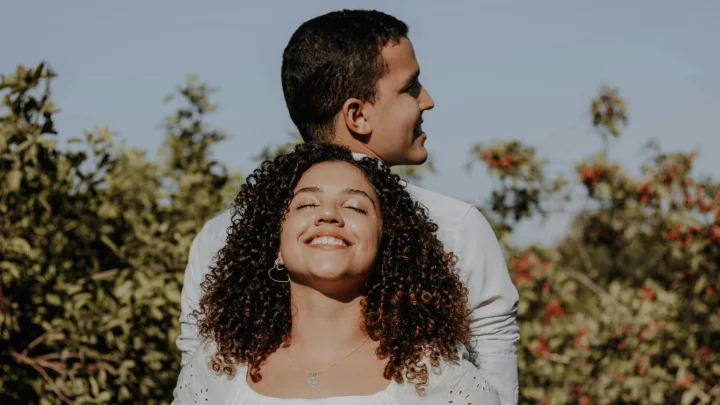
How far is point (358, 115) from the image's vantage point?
2.62 m

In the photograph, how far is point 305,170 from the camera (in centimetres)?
259

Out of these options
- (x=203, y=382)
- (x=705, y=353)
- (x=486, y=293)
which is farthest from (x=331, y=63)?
(x=705, y=353)

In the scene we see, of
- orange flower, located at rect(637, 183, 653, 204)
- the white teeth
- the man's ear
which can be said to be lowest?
the white teeth

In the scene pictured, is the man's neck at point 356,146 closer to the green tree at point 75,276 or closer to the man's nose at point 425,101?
the man's nose at point 425,101

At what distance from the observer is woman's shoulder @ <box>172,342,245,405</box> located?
246cm

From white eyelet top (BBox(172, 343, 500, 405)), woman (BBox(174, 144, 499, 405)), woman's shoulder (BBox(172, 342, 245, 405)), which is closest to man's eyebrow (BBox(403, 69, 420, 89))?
woman (BBox(174, 144, 499, 405))

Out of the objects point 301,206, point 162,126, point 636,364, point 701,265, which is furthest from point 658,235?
point 301,206

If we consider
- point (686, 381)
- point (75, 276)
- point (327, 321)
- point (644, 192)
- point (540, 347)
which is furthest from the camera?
point (644, 192)

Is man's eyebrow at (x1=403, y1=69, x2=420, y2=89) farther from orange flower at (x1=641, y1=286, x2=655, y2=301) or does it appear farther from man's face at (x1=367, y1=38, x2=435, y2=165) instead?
orange flower at (x1=641, y1=286, x2=655, y2=301)

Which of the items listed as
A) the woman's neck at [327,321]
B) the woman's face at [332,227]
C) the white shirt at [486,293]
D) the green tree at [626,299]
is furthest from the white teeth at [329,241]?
the green tree at [626,299]

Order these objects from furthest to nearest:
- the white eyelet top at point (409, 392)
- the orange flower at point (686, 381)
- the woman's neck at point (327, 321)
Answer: the orange flower at point (686, 381)
the woman's neck at point (327, 321)
the white eyelet top at point (409, 392)

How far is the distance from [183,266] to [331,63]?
85.2 inches

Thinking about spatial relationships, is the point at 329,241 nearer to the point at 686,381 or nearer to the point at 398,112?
the point at 398,112

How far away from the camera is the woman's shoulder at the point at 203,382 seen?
2461 millimetres
